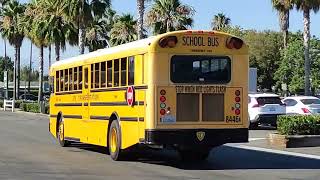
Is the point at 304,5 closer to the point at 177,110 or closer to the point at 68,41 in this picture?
the point at 68,41

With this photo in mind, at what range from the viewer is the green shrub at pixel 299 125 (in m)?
18.6

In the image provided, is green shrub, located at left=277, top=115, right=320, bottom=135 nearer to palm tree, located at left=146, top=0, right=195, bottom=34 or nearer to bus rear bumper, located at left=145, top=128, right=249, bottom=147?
bus rear bumper, located at left=145, top=128, right=249, bottom=147

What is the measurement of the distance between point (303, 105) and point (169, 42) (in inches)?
672

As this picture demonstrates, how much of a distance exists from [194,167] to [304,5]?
27.4 metres

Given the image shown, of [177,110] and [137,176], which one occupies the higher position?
[177,110]

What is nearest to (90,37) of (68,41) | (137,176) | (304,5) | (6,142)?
(68,41)

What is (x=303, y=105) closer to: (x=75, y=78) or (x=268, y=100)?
(x=268, y=100)

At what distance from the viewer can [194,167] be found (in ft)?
46.2

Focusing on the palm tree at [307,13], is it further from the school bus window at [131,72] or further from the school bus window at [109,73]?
the school bus window at [131,72]

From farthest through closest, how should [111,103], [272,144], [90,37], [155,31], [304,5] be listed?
[90,37], [155,31], [304,5], [272,144], [111,103]

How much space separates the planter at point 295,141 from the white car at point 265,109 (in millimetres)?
8610

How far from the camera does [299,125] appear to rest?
61.5 ft

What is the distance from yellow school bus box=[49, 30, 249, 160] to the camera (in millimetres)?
13469

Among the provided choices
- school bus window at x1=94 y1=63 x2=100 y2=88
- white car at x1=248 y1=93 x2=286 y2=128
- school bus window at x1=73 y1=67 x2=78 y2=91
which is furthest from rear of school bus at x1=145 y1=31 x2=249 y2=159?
white car at x1=248 y1=93 x2=286 y2=128
